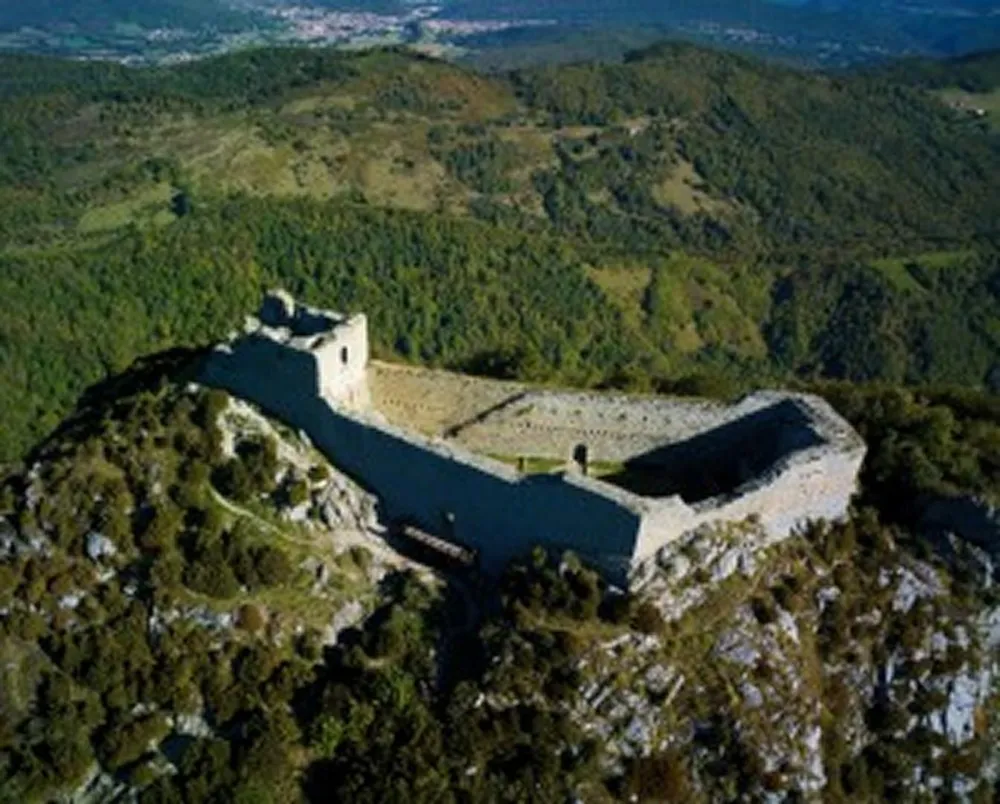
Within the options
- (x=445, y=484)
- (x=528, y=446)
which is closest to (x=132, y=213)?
(x=528, y=446)

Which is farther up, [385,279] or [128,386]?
[128,386]

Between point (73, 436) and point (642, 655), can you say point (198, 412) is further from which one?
point (642, 655)

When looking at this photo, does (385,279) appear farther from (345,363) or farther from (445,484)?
(445,484)

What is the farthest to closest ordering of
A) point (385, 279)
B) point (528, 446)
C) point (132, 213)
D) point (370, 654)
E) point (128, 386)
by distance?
point (132, 213)
point (385, 279)
point (128, 386)
point (528, 446)
point (370, 654)

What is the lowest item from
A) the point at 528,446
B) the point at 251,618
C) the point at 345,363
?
the point at 251,618

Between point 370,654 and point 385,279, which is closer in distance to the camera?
point 370,654

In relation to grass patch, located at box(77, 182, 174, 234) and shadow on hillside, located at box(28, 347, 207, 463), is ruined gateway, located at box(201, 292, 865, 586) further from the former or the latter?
grass patch, located at box(77, 182, 174, 234)

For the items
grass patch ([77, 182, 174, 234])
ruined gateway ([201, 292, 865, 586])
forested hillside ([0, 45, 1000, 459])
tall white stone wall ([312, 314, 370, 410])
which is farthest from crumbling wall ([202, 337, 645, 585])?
grass patch ([77, 182, 174, 234])

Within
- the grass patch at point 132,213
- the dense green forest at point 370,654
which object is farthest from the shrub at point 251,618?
the grass patch at point 132,213
